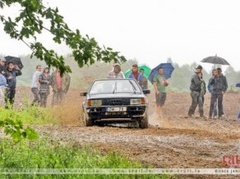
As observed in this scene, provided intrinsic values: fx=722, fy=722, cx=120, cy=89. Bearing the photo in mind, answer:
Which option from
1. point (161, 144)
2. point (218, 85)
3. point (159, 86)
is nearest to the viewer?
point (161, 144)

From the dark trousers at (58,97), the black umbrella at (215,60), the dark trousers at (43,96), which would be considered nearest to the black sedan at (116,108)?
the dark trousers at (58,97)

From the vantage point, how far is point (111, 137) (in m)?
11.7

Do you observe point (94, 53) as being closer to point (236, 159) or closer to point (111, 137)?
point (236, 159)

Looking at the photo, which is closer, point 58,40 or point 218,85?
point 58,40

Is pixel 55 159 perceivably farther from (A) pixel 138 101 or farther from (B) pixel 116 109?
(A) pixel 138 101

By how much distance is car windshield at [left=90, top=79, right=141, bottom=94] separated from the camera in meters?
15.2

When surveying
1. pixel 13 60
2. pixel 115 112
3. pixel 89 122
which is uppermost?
pixel 13 60

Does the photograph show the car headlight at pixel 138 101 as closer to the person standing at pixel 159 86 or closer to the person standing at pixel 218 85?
the person standing at pixel 159 86

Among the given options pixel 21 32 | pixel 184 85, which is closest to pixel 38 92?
pixel 21 32

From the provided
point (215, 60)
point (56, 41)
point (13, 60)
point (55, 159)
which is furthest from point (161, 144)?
point (215, 60)

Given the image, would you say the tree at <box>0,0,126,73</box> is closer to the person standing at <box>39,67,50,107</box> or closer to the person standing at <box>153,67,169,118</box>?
the person standing at <box>39,67,50,107</box>

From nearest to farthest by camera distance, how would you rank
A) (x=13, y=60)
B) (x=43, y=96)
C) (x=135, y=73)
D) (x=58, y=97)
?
(x=135, y=73) < (x=13, y=60) < (x=58, y=97) < (x=43, y=96)

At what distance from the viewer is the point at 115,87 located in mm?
15289

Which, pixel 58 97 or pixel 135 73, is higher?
pixel 135 73
